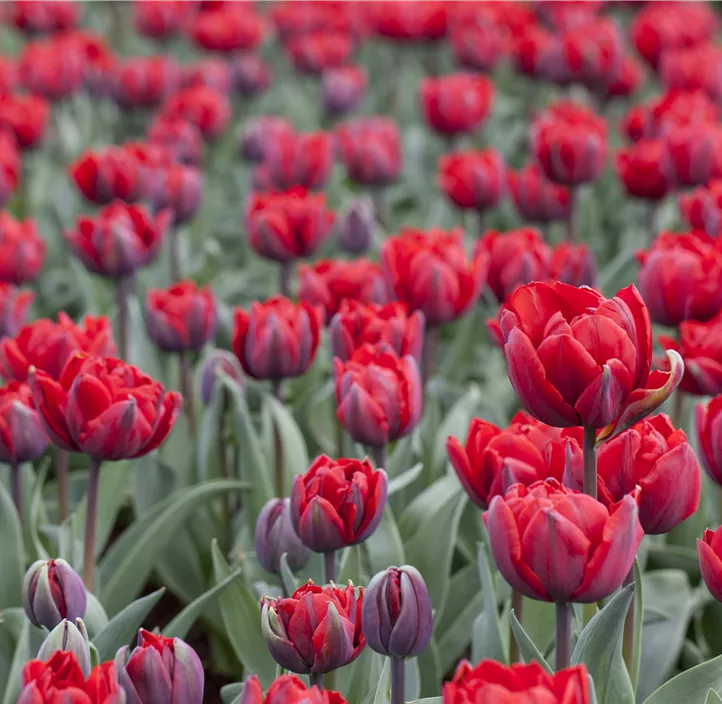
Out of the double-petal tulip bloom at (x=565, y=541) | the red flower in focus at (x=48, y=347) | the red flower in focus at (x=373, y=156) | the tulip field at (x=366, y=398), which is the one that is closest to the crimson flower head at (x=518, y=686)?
the tulip field at (x=366, y=398)

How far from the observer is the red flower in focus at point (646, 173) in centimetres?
251

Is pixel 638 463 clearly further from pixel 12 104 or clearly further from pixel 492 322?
pixel 12 104

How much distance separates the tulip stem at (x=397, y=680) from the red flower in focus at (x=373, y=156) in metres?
1.92

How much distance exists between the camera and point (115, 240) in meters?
2.10

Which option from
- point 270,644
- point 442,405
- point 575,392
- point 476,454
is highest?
point 575,392

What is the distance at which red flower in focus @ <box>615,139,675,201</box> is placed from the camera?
2.51m

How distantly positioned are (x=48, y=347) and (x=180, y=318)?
380 mm

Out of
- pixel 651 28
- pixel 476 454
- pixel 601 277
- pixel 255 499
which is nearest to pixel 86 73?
pixel 651 28

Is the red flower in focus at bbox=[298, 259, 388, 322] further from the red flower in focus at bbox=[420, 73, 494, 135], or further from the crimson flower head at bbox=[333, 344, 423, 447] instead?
the red flower in focus at bbox=[420, 73, 494, 135]

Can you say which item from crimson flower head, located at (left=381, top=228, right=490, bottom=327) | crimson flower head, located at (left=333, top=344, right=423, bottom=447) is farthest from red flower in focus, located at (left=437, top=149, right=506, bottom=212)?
crimson flower head, located at (left=333, top=344, right=423, bottom=447)

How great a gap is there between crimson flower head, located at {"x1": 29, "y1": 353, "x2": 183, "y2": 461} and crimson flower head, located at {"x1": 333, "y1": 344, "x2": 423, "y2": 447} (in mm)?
218

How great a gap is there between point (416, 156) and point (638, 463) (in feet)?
9.00

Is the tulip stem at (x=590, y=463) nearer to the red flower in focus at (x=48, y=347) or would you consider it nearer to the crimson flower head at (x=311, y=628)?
the crimson flower head at (x=311, y=628)

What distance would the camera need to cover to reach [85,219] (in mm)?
2109
